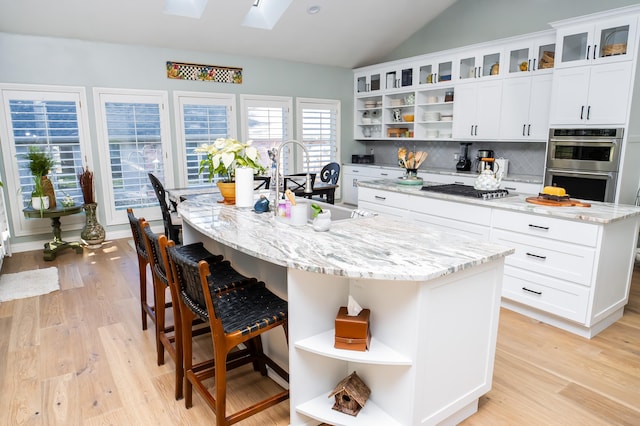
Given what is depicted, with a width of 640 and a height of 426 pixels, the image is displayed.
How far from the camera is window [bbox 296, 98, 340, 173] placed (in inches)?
278

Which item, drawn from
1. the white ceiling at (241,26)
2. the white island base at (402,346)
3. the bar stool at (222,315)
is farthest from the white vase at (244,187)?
the white ceiling at (241,26)

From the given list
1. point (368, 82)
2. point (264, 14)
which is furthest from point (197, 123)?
point (368, 82)

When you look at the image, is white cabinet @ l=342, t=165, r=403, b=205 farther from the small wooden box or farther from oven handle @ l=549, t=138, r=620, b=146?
the small wooden box

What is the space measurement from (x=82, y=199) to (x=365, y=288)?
15.5 ft

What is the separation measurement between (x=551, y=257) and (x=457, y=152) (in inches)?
145

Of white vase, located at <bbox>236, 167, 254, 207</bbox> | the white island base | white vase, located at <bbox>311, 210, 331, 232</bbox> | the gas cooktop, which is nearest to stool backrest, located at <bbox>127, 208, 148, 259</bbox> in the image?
white vase, located at <bbox>236, 167, 254, 207</bbox>

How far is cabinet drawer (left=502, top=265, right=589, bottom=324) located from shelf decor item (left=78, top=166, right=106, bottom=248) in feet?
15.5

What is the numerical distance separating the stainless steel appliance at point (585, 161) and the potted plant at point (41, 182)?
5.79 m

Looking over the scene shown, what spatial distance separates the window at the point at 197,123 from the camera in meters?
5.84

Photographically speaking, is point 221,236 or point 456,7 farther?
point 456,7

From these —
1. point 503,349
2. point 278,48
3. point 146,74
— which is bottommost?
point 503,349

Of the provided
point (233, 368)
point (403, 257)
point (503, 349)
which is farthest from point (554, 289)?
point (233, 368)

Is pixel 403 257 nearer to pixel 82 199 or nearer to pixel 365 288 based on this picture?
pixel 365 288

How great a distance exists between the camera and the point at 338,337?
182 cm
